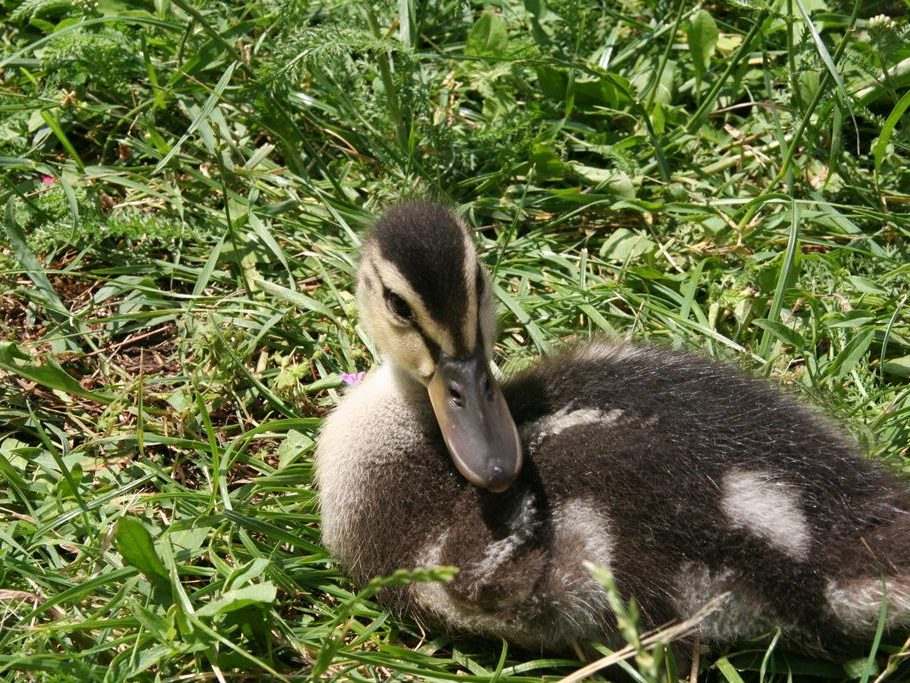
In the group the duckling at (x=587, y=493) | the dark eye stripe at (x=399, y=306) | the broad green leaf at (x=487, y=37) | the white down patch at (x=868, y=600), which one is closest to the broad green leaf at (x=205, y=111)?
the broad green leaf at (x=487, y=37)

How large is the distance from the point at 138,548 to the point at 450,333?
0.71 m

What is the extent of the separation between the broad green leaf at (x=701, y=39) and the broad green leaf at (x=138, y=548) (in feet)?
7.20

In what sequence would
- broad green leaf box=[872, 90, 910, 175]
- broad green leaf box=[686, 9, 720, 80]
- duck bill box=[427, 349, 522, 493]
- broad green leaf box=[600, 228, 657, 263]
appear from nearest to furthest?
duck bill box=[427, 349, 522, 493] → broad green leaf box=[872, 90, 910, 175] → broad green leaf box=[600, 228, 657, 263] → broad green leaf box=[686, 9, 720, 80]

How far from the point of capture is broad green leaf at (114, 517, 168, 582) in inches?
85.4

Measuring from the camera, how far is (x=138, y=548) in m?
2.19

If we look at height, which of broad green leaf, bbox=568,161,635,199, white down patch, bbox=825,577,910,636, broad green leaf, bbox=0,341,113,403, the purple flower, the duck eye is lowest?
broad green leaf, bbox=0,341,113,403

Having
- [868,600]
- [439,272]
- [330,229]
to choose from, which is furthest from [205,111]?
[868,600]

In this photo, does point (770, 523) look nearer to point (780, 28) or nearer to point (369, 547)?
point (369, 547)

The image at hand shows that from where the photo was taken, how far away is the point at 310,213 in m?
3.31

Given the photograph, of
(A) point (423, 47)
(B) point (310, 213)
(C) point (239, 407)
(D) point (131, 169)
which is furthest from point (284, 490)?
(A) point (423, 47)

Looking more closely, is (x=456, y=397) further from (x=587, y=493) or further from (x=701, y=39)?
(x=701, y=39)

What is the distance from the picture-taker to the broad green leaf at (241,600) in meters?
Answer: 2.17

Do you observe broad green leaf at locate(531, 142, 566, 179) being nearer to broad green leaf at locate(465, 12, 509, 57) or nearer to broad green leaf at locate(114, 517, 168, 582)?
broad green leaf at locate(465, 12, 509, 57)

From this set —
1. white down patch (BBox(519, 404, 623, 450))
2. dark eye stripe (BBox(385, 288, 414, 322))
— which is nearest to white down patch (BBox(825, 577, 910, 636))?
white down patch (BBox(519, 404, 623, 450))
